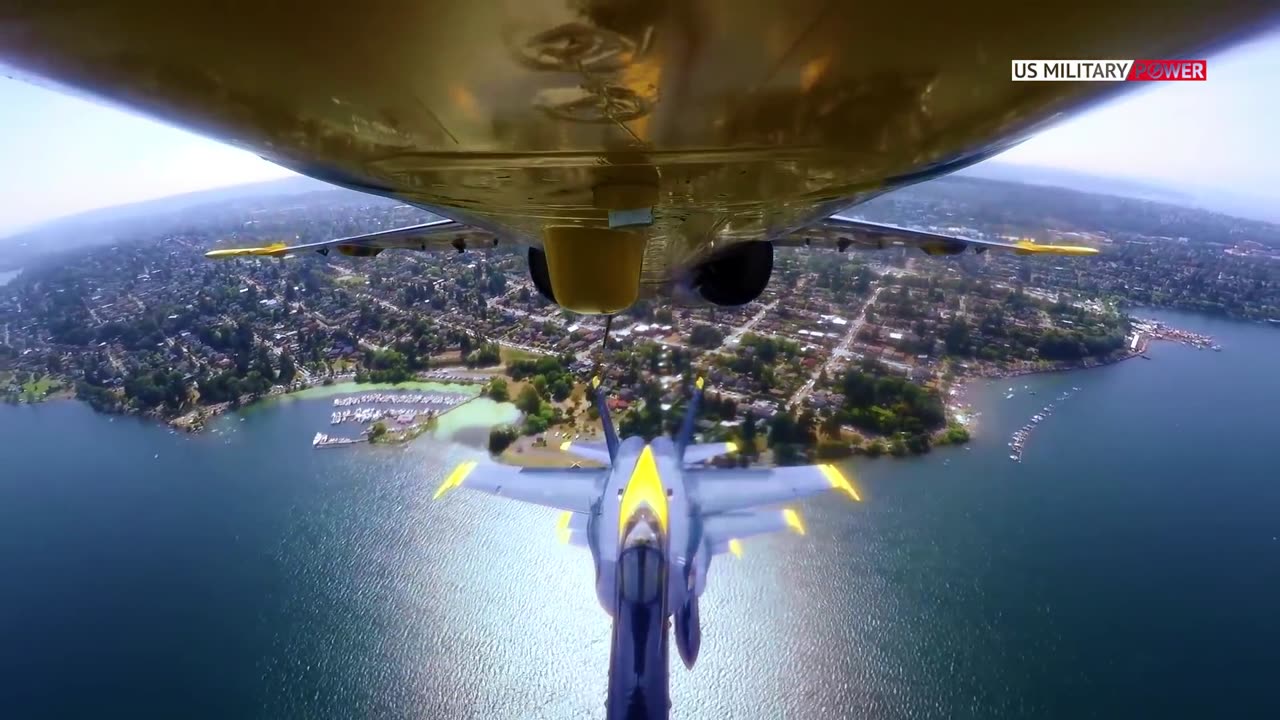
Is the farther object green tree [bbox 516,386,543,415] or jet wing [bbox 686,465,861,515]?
green tree [bbox 516,386,543,415]

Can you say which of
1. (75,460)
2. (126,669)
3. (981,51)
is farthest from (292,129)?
(75,460)

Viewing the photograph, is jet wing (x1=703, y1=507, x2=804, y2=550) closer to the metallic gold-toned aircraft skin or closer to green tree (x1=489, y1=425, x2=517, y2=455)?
green tree (x1=489, y1=425, x2=517, y2=455)

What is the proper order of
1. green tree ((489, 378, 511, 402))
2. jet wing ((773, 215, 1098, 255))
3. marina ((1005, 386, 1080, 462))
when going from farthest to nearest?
1. green tree ((489, 378, 511, 402))
2. marina ((1005, 386, 1080, 462))
3. jet wing ((773, 215, 1098, 255))

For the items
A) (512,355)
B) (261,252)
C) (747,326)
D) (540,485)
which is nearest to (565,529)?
(540,485)

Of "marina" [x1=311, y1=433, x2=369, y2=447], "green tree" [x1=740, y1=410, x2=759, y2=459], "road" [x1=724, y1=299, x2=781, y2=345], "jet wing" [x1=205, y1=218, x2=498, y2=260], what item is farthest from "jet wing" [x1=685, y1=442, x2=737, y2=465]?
"marina" [x1=311, y1=433, x2=369, y2=447]

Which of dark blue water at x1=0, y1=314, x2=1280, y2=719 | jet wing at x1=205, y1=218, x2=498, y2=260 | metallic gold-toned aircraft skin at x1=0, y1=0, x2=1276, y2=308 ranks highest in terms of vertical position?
jet wing at x1=205, y1=218, x2=498, y2=260

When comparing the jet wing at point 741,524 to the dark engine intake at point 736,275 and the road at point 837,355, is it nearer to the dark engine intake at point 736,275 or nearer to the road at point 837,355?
the road at point 837,355

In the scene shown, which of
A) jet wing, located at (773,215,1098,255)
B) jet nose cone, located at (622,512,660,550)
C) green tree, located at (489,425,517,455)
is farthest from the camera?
green tree, located at (489,425,517,455)
